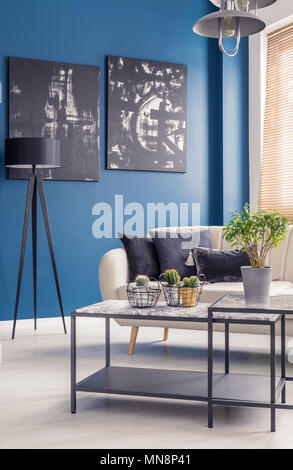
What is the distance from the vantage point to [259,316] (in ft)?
8.02

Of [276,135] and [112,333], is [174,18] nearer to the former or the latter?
[276,135]

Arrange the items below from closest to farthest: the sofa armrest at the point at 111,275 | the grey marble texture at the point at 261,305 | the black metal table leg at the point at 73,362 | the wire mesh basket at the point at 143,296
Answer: the grey marble texture at the point at 261,305, the black metal table leg at the point at 73,362, the wire mesh basket at the point at 143,296, the sofa armrest at the point at 111,275

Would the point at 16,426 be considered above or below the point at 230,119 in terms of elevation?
below

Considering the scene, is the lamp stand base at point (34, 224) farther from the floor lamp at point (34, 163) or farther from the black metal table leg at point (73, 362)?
the black metal table leg at point (73, 362)

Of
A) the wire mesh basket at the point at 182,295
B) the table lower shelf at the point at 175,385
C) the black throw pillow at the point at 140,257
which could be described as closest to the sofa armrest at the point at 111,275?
the black throw pillow at the point at 140,257

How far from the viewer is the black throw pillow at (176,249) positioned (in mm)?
4219

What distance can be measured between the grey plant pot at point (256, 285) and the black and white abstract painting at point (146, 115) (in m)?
2.84

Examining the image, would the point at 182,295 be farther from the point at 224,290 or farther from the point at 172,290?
the point at 224,290

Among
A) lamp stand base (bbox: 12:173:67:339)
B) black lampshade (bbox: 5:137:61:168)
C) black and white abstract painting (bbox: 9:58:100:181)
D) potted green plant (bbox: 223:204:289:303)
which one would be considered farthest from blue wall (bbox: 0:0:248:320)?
potted green plant (bbox: 223:204:289:303)

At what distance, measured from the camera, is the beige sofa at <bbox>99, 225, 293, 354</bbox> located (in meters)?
3.69

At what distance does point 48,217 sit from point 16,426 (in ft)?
9.40

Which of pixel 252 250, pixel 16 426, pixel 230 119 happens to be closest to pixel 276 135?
pixel 230 119

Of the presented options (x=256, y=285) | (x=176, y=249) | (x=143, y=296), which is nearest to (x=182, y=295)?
(x=143, y=296)

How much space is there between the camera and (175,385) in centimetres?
265
